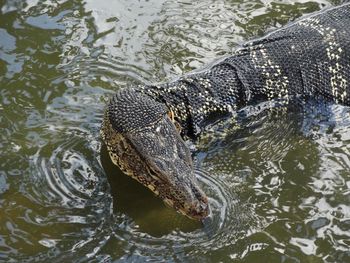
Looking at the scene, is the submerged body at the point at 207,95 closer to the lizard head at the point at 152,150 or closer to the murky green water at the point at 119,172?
the lizard head at the point at 152,150

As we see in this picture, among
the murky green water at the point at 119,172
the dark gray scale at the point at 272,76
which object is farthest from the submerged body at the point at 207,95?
the murky green water at the point at 119,172

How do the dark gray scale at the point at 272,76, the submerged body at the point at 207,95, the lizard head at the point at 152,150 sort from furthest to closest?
the dark gray scale at the point at 272,76, the submerged body at the point at 207,95, the lizard head at the point at 152,150

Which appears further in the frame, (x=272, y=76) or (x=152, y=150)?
(x=272, y=76)

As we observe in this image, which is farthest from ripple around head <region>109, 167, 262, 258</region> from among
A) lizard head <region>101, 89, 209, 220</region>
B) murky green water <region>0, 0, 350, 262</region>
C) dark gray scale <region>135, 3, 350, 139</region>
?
dark gray scale <region>135, 3, 350, 139</region>

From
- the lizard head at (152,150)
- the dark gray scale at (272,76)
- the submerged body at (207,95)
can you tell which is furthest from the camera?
the dark gray scale at (272,76)

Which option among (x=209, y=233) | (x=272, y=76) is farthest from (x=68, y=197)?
(x=272, y=76)

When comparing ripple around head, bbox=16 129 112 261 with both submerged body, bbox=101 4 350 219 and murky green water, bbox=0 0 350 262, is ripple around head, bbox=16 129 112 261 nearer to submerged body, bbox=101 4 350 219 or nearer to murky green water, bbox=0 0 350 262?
murky green water, bbox=0 0 350 262

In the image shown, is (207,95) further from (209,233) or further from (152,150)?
(209,233)

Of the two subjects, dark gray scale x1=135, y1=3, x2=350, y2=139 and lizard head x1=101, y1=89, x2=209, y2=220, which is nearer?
lizard head x1=101, y1=89, x2=209, y2=220
